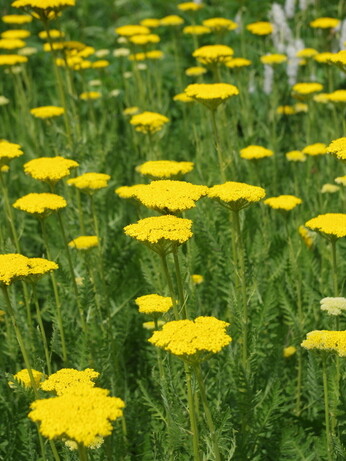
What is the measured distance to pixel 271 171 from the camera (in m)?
4.29

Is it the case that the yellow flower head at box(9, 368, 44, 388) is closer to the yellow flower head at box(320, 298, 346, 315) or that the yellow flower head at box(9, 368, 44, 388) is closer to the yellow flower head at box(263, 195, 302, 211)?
the yellow flower head at box(320, 298, 346, 315)

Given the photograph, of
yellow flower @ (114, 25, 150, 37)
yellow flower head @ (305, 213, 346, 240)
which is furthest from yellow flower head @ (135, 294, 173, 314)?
yellow flower @ (114, 25, 150, 37)

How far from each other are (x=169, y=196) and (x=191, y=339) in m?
0.51

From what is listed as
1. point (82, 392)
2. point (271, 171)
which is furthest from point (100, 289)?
point (271, 171)

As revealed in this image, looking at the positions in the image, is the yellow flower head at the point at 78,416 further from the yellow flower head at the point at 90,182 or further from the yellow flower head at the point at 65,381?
the yellow flower head at the point at 90,182

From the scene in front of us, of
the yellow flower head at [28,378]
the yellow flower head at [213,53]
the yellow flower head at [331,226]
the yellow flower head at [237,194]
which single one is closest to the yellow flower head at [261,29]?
the yellow flower head at [213,53]

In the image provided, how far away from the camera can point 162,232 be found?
69.9 inches

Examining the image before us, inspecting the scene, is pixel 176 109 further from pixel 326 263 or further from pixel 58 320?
pixel 58 320

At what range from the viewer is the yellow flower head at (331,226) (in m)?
2.22

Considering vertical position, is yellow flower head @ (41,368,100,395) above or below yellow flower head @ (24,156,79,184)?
below

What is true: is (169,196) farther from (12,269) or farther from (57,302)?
(57,302)

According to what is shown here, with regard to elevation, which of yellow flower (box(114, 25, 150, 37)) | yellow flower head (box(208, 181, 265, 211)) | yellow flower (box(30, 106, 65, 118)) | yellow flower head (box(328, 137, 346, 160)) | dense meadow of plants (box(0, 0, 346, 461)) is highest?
yellow flower (box(114, 25, 150, 37))

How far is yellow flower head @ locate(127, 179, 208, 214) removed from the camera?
6.35 ft

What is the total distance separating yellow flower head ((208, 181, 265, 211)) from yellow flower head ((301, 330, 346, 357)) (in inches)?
16.5
